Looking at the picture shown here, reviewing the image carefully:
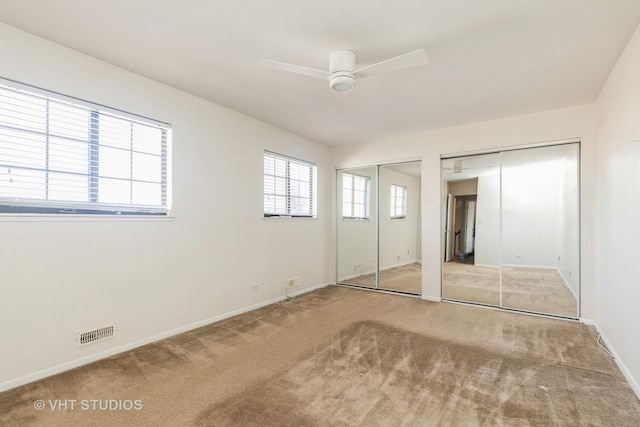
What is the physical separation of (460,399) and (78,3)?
368 centimetres

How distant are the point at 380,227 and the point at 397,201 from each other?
550mm

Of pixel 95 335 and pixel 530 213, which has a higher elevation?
pixel 530 213

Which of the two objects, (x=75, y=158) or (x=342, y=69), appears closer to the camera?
(x=342, y=69)

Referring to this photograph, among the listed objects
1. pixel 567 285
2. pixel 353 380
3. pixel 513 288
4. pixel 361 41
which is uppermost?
pixel 361 41

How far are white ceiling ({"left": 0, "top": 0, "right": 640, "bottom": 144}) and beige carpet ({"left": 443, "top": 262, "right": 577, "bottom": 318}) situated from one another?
7.31 feet

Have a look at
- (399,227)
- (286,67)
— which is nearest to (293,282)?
(399,227)

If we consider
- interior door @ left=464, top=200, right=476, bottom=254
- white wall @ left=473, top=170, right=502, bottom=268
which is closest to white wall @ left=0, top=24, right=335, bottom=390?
interior door @ left=464, top=200, right=476, bottom=254

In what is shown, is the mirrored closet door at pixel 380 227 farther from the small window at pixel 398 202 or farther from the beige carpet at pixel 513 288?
the beige carpet at pixel 513 288

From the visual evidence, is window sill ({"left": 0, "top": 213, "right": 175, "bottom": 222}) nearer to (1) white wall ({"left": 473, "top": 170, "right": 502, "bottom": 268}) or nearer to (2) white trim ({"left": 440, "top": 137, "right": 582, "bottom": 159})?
(2) white trim ({"left": 440, "top": 137, "right": 582, "bottom": 159})

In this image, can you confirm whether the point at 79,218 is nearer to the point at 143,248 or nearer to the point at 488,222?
the point at 143,248

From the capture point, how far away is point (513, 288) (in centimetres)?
425

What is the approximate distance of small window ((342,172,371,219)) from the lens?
5555 mm

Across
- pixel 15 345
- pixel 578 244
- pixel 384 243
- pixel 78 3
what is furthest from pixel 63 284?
pixel 578 244

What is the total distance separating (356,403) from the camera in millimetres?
2068
